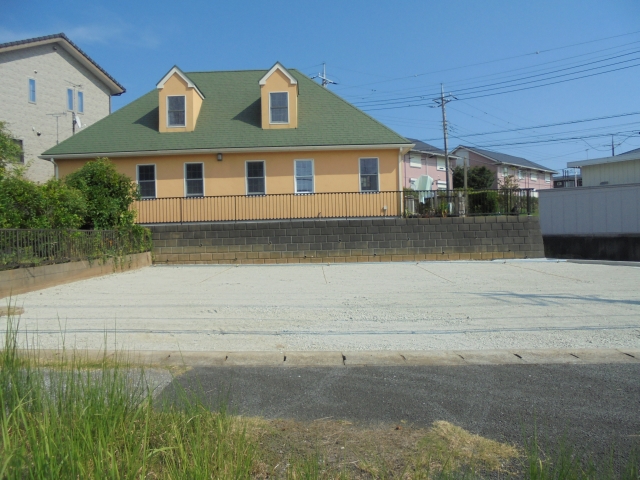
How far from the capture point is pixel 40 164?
2856 centimetres

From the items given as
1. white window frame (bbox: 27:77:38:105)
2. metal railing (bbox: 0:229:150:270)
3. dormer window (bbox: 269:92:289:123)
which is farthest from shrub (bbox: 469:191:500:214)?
white window frame (bbox: 27:77:38:105)

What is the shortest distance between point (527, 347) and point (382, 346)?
1684 millimetres

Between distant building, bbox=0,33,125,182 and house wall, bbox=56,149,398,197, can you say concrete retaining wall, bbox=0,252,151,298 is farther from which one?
distant building, bbox=0,33,125,182

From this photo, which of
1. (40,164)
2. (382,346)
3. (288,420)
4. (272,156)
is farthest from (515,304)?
(40,164)

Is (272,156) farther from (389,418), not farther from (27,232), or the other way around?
(389,418)

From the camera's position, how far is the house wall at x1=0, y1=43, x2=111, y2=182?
27.4m

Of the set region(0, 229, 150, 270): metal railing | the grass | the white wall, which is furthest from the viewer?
the white wall

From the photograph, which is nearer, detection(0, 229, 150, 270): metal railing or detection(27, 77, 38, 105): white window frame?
detection(0, 229, 150, 270): metal railing

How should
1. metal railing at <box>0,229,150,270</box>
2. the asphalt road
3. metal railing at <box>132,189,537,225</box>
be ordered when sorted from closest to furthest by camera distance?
the asphalt road, metal railing at <box>0,229,150,270</box>, metal railing at <box>132,189,537,225</box>

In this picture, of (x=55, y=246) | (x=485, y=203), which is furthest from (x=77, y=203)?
(x=485, y=203)

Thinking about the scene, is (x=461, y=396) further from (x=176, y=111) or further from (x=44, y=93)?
(x=44, y=93)

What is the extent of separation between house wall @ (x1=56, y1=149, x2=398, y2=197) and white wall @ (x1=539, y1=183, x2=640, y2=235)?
8172mm

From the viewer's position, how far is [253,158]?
21453mm

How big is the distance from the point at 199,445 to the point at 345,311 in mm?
6222
